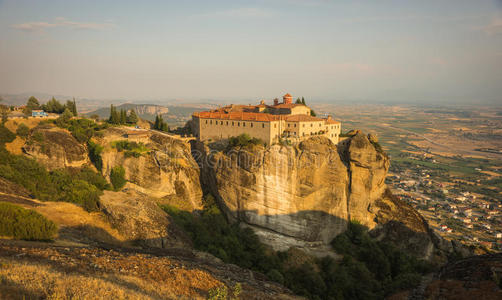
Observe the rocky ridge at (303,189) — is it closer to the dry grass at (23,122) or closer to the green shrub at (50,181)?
the green shrub at (50,181)

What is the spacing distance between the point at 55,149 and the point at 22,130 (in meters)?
4.83

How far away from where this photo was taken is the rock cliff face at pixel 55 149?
3042cm

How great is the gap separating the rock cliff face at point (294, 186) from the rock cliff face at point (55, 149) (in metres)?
17.0

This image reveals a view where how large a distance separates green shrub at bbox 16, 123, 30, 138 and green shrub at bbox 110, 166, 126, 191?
435 inches

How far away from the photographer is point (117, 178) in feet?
106

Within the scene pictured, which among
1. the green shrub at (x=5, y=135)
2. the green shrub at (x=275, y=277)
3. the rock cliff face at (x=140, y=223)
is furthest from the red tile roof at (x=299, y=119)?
the green shrub at (x=5, y=135)

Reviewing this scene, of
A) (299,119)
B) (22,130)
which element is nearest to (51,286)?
(299,119)

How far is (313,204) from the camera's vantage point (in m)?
32.7

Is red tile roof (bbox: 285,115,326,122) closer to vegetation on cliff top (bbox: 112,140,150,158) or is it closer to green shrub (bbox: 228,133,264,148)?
green shrub (bbox: 228,133,264,148)

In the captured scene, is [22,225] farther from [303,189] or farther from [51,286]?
[303,189]

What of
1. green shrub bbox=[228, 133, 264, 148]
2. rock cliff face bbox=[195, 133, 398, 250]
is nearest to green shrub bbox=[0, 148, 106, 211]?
rock cliff face bbox=[195, 133, 398, 250]

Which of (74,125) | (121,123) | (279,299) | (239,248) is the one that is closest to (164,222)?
(239,248)

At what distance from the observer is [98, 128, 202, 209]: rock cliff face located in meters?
33.2

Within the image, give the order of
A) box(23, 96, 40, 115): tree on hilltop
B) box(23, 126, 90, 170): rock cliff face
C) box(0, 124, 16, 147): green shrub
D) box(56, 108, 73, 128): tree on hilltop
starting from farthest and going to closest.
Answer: box(23, 96, 40, 115): tree on hilltop
box(56, 108, 73, 128): tree on hilltop
box(23, 126, 90, 170): rock cliff face
box(0, 124, 16, 147): green shrub
